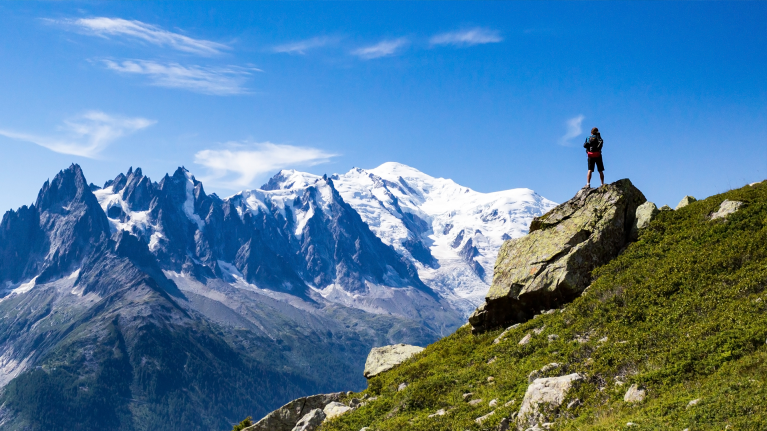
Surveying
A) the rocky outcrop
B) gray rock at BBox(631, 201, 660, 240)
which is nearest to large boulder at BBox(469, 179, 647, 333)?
gray rock at BBox(631, 201, 660, 240)

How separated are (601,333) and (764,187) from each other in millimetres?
17659

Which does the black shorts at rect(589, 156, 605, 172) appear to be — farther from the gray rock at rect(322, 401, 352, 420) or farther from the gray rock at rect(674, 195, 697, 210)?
the gray rock at rect(322, 401, 352, 420)

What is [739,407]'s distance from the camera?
17422 mm

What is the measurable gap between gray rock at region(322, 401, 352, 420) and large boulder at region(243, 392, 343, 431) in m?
0.56

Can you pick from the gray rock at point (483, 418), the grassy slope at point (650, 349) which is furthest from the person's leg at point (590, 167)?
the gray rock at point (483, 418)

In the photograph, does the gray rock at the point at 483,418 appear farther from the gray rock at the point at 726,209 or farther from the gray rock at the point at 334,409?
the gray rock at the point at 726,209

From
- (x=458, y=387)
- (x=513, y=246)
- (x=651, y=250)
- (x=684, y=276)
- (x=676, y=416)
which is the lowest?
(x=676, y=416)

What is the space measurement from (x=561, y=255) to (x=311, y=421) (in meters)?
16.9

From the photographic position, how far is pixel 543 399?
2295 cm

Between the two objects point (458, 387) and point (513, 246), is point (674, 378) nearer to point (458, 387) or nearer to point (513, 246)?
point (458, 387)

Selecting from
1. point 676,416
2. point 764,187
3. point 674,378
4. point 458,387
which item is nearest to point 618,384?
point 674,378

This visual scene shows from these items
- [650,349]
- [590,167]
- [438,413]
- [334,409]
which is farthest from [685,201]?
[334,409]

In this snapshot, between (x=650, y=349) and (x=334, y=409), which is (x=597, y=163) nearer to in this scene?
(x=650, y=349)

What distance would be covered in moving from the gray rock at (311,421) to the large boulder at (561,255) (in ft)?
36.9
